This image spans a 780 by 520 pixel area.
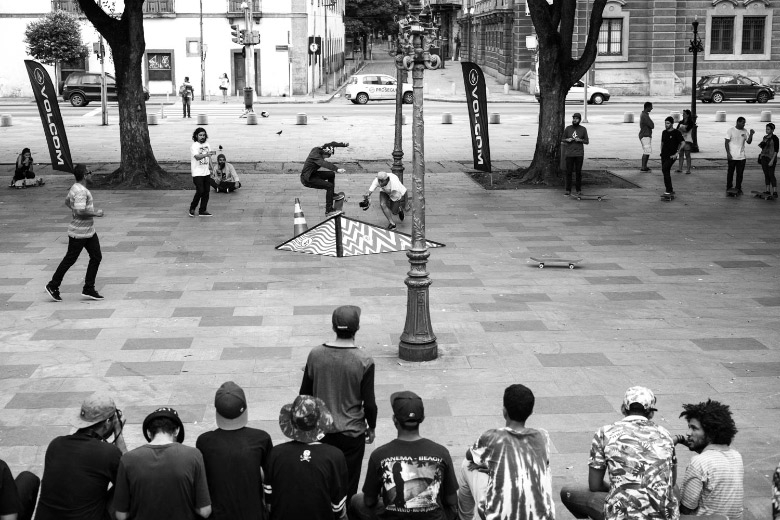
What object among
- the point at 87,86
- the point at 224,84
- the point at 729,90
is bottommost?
the point at 729,90

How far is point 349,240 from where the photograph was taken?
55.2 feet

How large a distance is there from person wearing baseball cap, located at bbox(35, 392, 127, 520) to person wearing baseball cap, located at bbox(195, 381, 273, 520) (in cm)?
54

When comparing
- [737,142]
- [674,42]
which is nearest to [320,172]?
[737,142]

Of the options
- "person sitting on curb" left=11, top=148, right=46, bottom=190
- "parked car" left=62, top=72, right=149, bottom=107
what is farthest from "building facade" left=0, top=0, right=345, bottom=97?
"person sitting on curb" left=11, top=148, right=46, bottom=190

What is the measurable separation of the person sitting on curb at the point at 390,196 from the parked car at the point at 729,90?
36132 mm

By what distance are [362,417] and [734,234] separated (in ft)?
41.1

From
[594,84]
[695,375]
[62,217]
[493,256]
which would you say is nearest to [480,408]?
[695,375]

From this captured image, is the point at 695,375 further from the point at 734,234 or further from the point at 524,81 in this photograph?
the point at 524,81

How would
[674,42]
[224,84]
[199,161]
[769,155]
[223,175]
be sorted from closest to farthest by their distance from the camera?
1. [199,161]
2. [769,155]
3. [223,175]
4. [674,42]
5. [224,84]

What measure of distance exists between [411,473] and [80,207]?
8426 millimetres

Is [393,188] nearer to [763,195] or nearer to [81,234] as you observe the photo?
[81,234]

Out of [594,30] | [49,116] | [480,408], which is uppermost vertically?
[594,30]

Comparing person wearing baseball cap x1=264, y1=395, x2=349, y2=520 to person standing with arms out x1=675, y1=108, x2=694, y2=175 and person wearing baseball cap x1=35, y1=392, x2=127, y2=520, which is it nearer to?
person wearing baseball cap x1=35, y1=392, x2=127, y2=520

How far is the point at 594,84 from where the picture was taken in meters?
55.0
